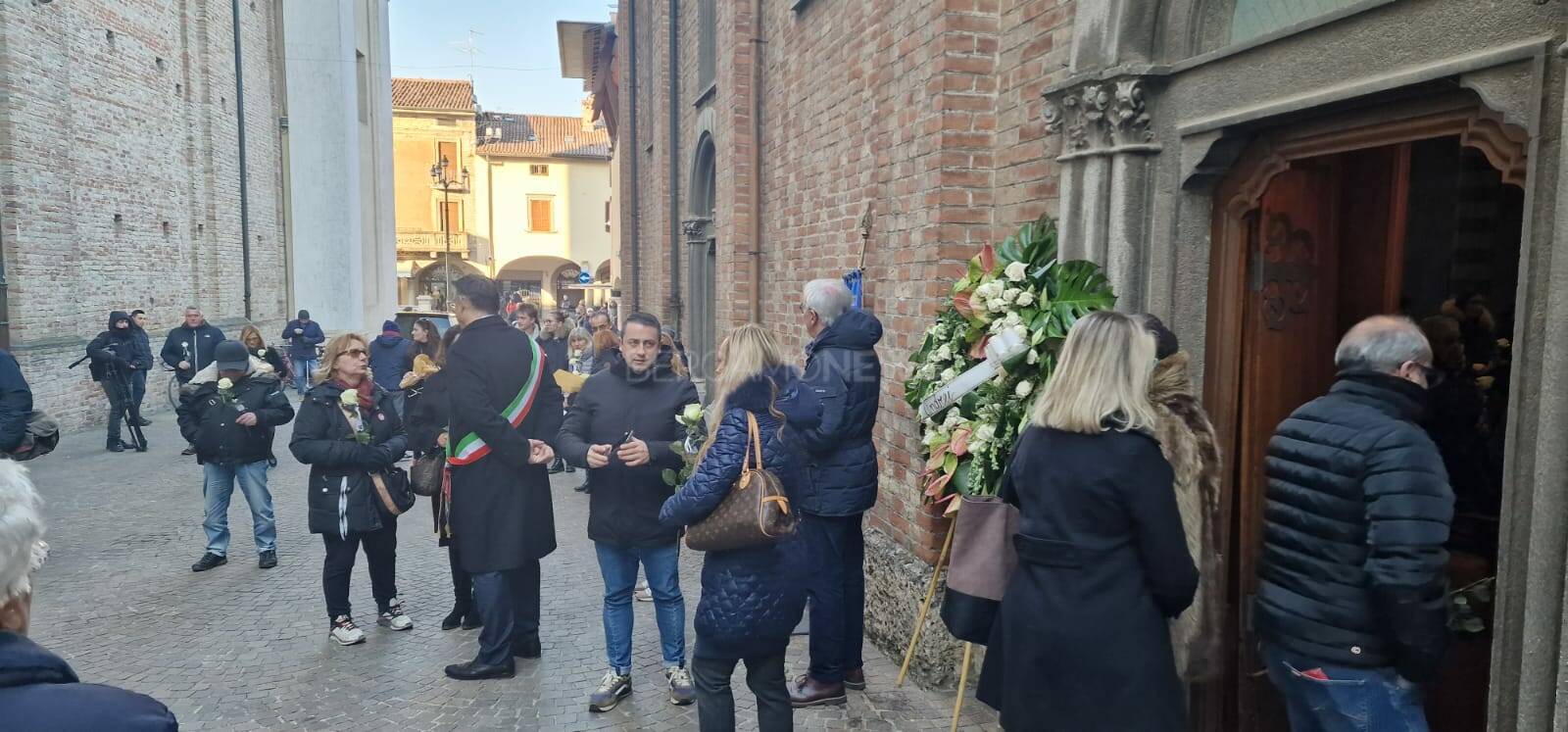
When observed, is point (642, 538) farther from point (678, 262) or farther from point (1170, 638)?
point (678, 262)

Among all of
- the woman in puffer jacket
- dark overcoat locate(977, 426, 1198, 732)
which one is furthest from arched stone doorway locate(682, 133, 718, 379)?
dark overcoat locate(977, 426, 1198, 732)

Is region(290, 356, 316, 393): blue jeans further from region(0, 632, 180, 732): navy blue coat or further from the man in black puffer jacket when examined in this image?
the man in black puffer jacket

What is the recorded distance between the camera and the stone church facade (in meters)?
2.31

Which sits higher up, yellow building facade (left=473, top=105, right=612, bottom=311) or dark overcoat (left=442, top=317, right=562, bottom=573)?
yellow building facade (left=473, top=105, right=612, bottom=311)

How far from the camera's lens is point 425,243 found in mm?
48469

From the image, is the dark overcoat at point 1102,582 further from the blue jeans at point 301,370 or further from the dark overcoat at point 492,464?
the blue jeans at point 301,370

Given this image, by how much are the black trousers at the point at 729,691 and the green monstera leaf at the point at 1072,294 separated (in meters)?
1.56

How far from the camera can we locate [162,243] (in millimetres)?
17516

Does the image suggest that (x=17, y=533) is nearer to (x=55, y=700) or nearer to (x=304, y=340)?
(x=55, y=700)

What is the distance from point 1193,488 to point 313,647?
466 cm

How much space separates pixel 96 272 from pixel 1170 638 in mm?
17186

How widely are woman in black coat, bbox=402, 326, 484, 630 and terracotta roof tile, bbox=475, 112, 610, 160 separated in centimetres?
4673

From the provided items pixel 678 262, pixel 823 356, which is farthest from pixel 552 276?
pixel 823 356

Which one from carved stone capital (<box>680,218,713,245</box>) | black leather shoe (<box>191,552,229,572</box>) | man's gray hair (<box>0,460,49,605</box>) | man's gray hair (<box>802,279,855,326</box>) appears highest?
carved stone capital (<box>680,218,713,245</box>)
